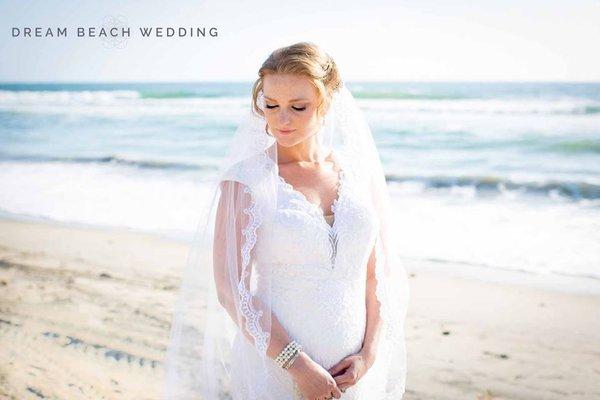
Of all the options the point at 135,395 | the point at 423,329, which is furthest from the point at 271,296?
the point at 423,329

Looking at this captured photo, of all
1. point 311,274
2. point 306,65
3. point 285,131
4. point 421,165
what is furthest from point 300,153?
point 421,165

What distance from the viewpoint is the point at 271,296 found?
7.07 feet

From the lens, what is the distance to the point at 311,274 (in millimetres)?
2115

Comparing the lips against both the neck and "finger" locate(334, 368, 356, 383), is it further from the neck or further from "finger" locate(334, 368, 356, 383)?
"finger" locate(334, 368, 356, 383)

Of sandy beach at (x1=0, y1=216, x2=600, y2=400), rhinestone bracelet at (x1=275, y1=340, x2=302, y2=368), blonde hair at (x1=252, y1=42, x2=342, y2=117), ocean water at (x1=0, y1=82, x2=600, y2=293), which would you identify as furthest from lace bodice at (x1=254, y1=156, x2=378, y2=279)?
→ ocean water at (x1=0, y1=82, x2=600, y2=293)

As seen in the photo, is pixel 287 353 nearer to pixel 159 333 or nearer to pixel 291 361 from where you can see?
pixel 291 361

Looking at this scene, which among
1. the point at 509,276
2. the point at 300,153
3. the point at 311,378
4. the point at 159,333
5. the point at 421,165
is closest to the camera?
the point at 311,378

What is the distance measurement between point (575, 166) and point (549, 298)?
8621 mm

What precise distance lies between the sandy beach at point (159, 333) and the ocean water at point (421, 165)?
86 centimetres

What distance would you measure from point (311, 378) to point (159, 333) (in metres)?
2.67

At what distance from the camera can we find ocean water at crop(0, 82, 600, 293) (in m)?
7.11

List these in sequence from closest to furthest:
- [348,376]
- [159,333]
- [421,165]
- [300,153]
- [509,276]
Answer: [348,376] < [300,153] < [159,333] < [509,276] < [421,165]

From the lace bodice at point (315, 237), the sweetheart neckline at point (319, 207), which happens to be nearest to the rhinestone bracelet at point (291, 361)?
the lace bodice at point (315, 237)

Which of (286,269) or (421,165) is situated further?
(421,165)
